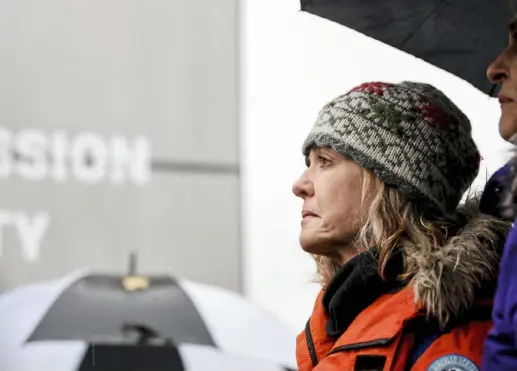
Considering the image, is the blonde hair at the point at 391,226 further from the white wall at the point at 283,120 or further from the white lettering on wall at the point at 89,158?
the white lettering on wall at the point at 89,158

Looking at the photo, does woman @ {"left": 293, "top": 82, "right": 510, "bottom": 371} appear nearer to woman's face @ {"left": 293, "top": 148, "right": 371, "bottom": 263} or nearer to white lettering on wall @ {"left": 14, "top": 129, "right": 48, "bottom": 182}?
woman's face @ {"left": 293, "top": 148, "right": 371, "bottom": 263}

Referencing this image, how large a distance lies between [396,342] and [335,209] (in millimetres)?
257

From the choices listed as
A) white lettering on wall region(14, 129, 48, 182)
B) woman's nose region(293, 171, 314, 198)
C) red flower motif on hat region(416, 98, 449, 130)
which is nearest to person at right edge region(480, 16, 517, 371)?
red flower motif on hat region(416, 98, 449, 130)

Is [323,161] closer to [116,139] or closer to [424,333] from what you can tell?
[424,333]

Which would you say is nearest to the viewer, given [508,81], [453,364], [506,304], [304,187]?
[506,304]

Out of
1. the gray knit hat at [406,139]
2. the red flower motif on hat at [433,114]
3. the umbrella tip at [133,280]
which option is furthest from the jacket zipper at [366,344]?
the umbrella tip at [133,280]

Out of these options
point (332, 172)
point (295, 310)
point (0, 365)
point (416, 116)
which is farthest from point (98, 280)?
point (416, 116)

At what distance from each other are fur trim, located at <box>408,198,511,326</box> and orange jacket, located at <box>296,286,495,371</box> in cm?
3

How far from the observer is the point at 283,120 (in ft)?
5.85

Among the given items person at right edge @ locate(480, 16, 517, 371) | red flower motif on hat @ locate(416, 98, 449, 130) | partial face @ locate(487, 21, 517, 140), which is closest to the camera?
person at right edge @ locate(480, 16, 517, 371)

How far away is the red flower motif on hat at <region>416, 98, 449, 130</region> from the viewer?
4.31 feet

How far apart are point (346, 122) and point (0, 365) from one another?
0.92m

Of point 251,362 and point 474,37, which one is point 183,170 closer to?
point 251,362

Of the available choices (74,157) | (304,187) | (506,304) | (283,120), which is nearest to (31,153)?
(74,157)
